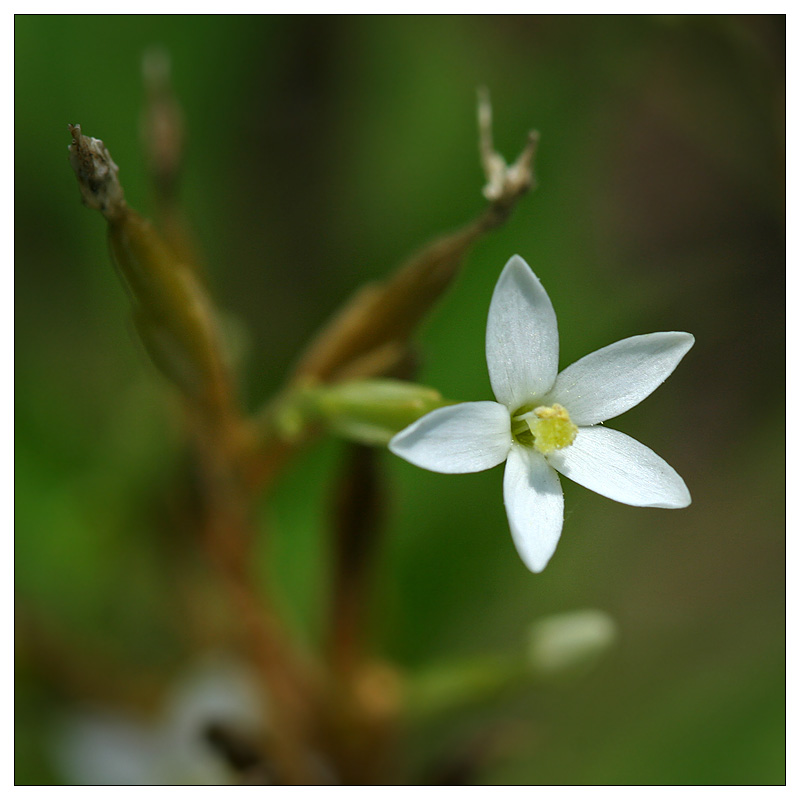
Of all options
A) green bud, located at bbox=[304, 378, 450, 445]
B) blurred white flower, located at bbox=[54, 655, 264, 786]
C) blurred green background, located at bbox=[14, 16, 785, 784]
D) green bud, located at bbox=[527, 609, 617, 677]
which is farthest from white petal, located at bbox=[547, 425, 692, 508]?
blurred white flower, located at bbox=[54, 655, 264, 786]

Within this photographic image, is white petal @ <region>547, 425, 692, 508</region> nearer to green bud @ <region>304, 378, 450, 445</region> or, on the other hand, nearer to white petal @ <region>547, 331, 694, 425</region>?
white petal @ <region>547, 331, 694, 425</region>

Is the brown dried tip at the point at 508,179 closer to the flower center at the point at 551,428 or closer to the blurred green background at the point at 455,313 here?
the flower center at the point at 551,428

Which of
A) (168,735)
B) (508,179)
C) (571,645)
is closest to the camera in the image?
(508,179)

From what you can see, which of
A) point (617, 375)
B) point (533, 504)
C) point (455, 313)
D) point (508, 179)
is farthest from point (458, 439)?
point (455, 313)

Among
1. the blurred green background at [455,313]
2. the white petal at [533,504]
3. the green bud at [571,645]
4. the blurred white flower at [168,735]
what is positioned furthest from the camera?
the blurred green background at [455,313]

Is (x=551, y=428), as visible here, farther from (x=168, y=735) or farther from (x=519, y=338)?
(x=168, y=735)

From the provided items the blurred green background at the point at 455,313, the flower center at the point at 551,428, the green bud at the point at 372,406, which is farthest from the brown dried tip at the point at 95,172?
the blurred green background at the point at 455,313
